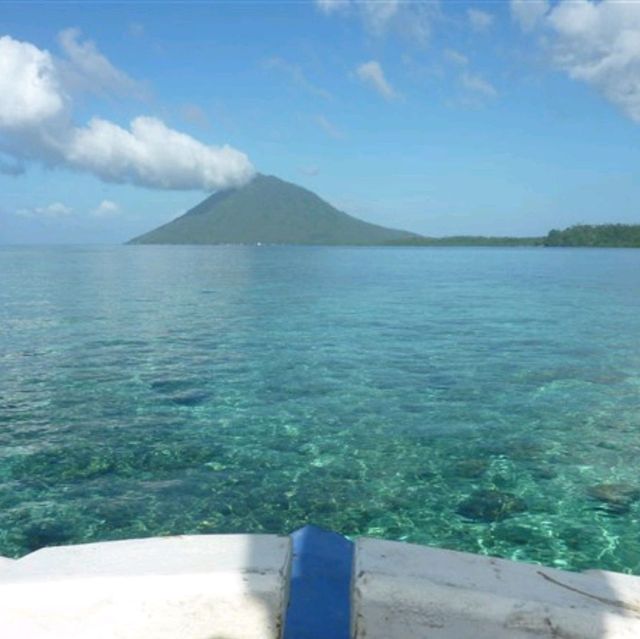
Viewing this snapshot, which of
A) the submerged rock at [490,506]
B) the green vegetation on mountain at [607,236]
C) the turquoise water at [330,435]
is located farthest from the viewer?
the green vegetation on mountain at [607,236]

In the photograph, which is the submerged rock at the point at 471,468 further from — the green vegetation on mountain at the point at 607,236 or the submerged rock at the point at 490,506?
the green vegetation on mountain at the point at 607,236

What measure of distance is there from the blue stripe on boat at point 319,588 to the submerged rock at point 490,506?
16.9ft

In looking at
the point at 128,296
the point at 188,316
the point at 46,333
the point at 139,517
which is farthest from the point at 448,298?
the point at 139,517

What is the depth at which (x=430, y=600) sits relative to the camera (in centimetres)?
285

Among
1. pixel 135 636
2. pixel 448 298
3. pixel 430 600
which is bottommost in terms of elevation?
pixel 448 298

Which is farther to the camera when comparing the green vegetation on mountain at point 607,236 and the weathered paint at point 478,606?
the green vegetation on mountain at point 607,236

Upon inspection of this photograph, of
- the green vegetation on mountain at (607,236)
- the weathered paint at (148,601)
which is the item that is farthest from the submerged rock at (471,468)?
the green vegetation on mountain at (607,236)

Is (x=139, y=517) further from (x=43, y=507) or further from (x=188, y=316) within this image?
(x=188, y=316)

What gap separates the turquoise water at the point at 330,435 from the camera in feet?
25.2

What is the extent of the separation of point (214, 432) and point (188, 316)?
1686 centimetres

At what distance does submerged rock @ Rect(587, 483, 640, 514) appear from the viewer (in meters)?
8.14

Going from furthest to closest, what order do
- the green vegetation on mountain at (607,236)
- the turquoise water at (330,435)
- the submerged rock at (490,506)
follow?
the green vegetation on mountain at (607,236) → the submerged rock at (490,506) → the turquoise water at (330,435)

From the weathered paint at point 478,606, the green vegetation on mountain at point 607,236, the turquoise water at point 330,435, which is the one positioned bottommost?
the green vegetation on mountain at point 607,236

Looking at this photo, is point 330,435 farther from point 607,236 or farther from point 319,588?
point 607,236
